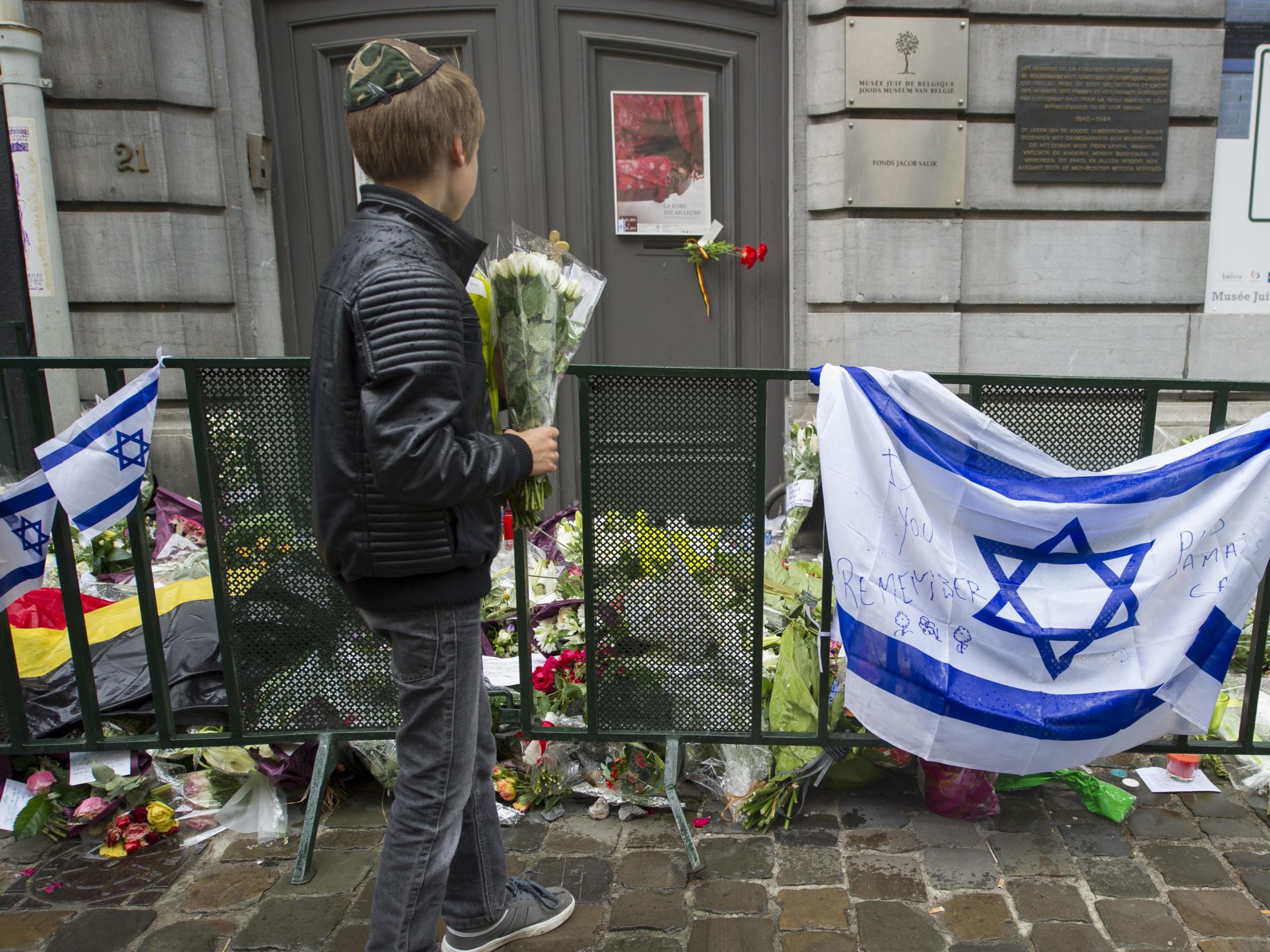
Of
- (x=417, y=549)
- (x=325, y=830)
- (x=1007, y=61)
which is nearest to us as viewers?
(x=417, y=549)

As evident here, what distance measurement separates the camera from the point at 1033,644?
2.66 metres

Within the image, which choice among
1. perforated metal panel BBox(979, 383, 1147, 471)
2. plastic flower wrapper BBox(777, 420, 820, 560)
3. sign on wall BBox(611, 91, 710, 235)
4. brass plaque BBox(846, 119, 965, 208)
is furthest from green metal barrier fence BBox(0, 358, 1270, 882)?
sign on wall BBox(611, 91, 710, 235)

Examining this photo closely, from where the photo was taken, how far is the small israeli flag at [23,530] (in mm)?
2738

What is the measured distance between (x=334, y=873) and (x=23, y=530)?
4.45ft

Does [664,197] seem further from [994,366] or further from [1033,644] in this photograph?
[1033,644]

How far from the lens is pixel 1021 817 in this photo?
3008 millimetres

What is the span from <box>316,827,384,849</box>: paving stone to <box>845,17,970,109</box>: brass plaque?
16.4ft

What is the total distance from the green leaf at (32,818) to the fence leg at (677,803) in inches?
77.1

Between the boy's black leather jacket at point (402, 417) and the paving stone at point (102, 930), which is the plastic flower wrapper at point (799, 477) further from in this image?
the paving stone at point (102, 930)

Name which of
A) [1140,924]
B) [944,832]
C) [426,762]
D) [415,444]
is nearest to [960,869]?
[944,832]

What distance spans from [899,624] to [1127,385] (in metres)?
0.98

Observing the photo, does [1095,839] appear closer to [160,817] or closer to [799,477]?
[799,477]

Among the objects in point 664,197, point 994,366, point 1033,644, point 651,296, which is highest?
point 664,197

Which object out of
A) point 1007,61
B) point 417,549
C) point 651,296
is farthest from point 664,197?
point 417,549
